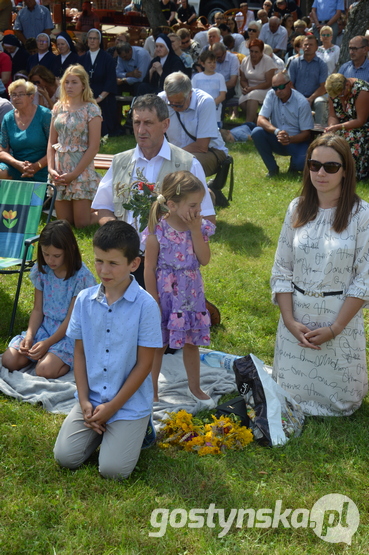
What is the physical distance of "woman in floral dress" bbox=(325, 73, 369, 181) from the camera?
819 centimetres

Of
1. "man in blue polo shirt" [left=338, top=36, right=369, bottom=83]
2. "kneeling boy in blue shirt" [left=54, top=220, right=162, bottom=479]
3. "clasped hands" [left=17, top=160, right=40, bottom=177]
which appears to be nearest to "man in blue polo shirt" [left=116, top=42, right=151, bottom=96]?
"man in blue polo shirt" [left=338, top=36, right=369, bottom=83]

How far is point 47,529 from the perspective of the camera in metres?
2.90

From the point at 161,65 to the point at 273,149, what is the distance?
12.9 feet

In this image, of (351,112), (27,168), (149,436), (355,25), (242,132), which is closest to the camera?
(149,436)

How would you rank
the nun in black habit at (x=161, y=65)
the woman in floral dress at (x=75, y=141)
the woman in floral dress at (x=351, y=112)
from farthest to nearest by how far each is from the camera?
the nun in black habit at (x=161, y=65) < the woman in floral dress at (x=351, y=112) < the woman in floral dress at (x=75, y=141)

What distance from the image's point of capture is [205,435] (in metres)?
3.57

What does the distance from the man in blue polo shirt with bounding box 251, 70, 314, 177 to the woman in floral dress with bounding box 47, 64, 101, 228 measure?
2.94 meters

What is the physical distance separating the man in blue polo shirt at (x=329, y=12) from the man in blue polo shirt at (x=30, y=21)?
6306mm

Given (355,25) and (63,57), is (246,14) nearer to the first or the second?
(63,57)

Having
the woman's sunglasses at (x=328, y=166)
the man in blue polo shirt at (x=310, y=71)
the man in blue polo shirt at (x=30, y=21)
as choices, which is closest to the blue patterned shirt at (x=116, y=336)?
the woman's sunglasses at (x=328, y=166)

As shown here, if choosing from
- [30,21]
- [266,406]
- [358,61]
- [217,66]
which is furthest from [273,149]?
[30,21]

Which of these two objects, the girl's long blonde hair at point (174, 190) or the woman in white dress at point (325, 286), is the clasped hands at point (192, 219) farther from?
the woman in white dress at point (325, 286)

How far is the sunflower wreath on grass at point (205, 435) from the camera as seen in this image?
3.51m

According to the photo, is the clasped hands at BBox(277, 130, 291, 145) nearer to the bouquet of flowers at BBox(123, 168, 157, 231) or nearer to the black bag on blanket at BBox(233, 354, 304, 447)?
the bouquet of flowers at BBox(123, 168, 157, 231)
